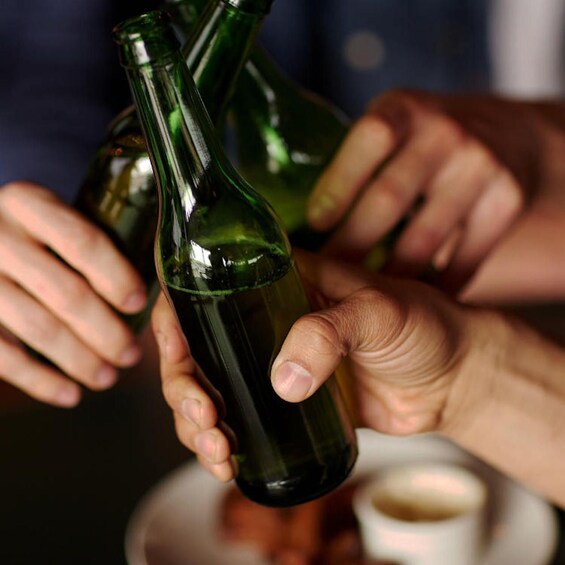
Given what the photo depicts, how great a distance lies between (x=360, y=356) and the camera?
0.65 meters

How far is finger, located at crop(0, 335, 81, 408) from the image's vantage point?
0.75 meters

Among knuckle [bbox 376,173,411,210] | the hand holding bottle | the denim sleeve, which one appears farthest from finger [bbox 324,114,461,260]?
the denim sleeve

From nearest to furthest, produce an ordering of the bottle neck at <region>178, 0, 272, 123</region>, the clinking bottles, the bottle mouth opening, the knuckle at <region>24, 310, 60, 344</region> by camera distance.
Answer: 1. the bottle mouth opening
2. the bottle neck at <region>178, 0, 272, 123</region>
3. the knuckle at <region>24, 310, 60, 344</region>
4. the clinking bottles

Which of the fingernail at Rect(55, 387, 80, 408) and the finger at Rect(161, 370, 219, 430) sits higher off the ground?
the finger at Rect(161, 370, 219, 430)

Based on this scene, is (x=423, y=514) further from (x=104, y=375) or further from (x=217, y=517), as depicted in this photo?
(x=104, y=375)

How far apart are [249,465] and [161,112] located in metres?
0.24

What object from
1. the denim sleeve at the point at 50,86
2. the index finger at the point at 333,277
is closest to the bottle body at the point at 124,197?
the index finger at the point at 333,277

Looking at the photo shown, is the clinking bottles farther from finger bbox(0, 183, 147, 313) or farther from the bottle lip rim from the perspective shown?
the bottle lip rim

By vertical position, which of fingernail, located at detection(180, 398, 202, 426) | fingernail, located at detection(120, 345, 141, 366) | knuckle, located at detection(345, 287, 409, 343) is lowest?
fingernail, located at detection(120, 345, 141, 366)

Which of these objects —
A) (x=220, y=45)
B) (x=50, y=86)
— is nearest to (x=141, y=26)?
(x=220, y=45)

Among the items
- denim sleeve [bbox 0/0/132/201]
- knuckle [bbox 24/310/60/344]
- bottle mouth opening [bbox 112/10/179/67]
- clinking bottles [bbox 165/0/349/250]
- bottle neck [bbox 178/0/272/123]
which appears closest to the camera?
bottle mouth opening [bbox 112/10/179/67]

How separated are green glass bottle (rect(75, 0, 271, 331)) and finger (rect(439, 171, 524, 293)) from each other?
31 centimetres

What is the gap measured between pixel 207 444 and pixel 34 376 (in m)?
0.24

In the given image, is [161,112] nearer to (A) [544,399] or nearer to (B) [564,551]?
(A) [544,399]
